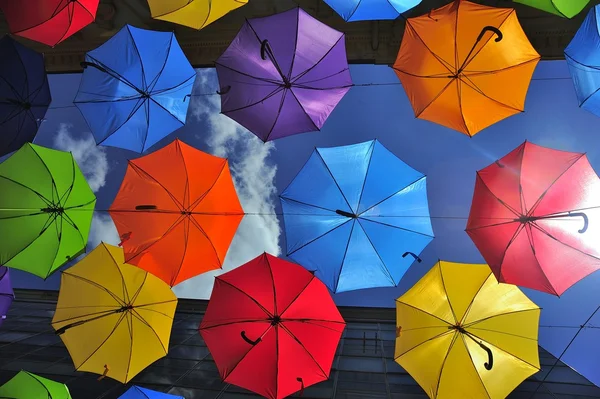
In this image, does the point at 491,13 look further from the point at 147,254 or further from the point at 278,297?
the point at 147,254

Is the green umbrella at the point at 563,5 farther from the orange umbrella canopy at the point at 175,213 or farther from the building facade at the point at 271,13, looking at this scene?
the orange umbrella canopy at the point at 175,213

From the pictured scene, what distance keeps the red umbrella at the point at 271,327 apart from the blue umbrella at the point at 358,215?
97 cm

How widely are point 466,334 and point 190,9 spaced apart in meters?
9.76

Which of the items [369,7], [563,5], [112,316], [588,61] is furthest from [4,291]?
[563,5]

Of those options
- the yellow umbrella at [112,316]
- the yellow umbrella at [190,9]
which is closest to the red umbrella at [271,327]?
the yellow umbrella at [112,316]

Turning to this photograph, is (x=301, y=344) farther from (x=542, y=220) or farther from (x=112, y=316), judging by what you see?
(x=542, y=220)

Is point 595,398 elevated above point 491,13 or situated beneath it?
situated beneath

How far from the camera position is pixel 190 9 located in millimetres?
9758

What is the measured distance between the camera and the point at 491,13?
848 centimetres

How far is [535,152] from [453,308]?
3645 mm

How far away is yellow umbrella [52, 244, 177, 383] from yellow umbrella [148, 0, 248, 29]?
5902 mm

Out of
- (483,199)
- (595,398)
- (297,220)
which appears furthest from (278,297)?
(595,398)

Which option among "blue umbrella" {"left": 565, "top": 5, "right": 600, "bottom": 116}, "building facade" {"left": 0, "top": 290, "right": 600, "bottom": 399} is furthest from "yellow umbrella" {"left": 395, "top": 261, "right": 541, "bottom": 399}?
"blue umbrella" {"left": 565, "top": 5, "right": 600, "bottom": 116}

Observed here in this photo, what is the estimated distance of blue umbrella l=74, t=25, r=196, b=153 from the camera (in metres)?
9.99
